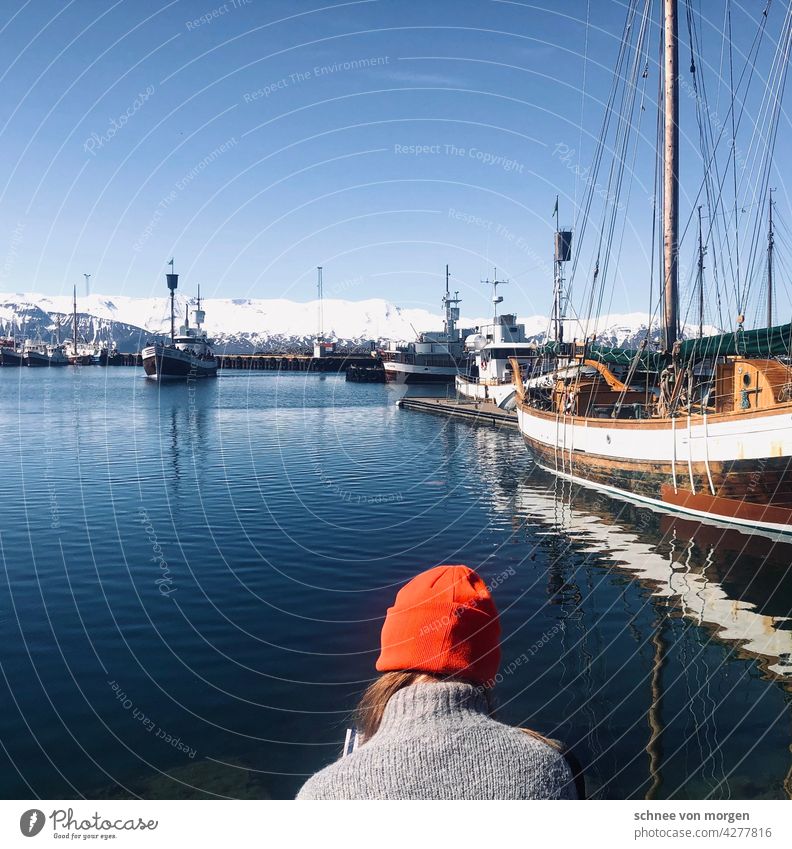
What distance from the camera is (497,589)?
53.6 feet

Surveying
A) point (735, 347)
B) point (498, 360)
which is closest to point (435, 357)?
point (498, 360)

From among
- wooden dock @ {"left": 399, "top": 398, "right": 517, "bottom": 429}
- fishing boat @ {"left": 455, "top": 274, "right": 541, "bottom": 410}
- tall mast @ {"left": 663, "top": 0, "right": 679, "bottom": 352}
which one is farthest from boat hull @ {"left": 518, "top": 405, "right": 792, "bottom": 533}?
fishing boat @ {"left": 455, "top": 274, "right": 541, "bottom": 410}

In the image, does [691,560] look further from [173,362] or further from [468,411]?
[173,362]

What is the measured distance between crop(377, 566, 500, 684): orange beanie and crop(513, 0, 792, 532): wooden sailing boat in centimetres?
1839

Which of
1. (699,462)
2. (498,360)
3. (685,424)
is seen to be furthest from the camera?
(498,360)

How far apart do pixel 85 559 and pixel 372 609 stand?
8.46 metres

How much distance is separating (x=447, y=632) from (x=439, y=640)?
0.06 m

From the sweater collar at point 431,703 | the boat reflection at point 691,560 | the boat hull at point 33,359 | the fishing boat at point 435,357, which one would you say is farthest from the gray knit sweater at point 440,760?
the boat hull at point 33,359

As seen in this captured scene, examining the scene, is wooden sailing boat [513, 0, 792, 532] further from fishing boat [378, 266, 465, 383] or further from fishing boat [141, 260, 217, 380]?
fishing boat [141, 260, 217, 380]

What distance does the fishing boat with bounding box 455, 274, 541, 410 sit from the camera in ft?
240

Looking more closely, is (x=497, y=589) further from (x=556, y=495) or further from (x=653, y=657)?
(x=556, y=495)

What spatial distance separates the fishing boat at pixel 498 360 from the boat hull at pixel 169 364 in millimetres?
55509

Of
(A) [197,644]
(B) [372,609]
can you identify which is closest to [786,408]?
(B) [372,609]

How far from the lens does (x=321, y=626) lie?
1387 cm
